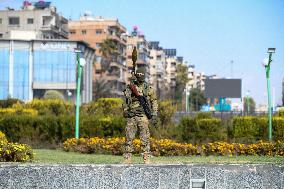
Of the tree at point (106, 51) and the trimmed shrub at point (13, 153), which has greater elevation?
the tree at point (106, 51)

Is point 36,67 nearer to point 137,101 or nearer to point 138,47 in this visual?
point 138,47

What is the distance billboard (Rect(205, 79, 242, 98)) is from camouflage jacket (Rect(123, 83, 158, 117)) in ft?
228

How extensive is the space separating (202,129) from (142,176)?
1584cm

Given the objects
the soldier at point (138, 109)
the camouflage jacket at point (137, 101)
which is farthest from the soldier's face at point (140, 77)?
the camouflage jacket at point (137, 101)

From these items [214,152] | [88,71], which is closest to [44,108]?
[214,152]

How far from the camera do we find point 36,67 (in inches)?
2933

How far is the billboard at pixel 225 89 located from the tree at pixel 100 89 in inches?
608

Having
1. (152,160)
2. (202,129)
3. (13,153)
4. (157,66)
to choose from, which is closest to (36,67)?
(202,129)

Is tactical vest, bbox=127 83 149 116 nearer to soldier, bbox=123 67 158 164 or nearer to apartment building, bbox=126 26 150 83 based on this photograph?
soldier, bbox=123 67 158 164

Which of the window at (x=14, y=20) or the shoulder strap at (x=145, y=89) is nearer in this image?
the shoulder strap at (x=145, y=89)

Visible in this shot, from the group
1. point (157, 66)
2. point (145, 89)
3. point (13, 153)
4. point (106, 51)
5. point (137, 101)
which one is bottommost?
point (13, 153)

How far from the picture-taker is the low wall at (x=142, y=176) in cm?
1158

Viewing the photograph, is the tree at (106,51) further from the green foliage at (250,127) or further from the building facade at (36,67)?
the green foliage at (250,127)

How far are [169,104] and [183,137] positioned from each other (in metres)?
4.80
